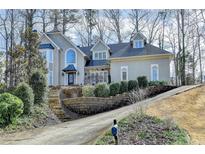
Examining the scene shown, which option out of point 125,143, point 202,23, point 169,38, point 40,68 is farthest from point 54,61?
point 125,143

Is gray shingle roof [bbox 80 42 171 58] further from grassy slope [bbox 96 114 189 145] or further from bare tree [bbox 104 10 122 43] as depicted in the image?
grassy slope [bbox 96 114 189 145]

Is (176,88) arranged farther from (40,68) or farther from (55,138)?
(55,138)

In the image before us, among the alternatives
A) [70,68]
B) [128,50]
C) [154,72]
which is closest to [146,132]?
→ [154,72]

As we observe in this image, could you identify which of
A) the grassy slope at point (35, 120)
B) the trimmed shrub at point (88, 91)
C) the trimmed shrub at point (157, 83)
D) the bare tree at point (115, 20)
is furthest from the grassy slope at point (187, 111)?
the bare tree at point (115, 20)

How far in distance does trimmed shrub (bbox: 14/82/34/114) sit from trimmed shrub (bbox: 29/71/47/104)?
0.57 meters

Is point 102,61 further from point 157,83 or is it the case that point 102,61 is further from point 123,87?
point 157,83

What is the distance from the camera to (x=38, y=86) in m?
8.71

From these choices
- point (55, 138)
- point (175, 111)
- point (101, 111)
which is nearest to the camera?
point (55, 138)

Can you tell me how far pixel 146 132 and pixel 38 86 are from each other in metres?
3.77

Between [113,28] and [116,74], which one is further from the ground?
[113,28]

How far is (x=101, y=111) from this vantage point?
29.9ft

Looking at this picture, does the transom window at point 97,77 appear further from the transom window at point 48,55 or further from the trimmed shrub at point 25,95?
the trimmed shrub at point 25,95
